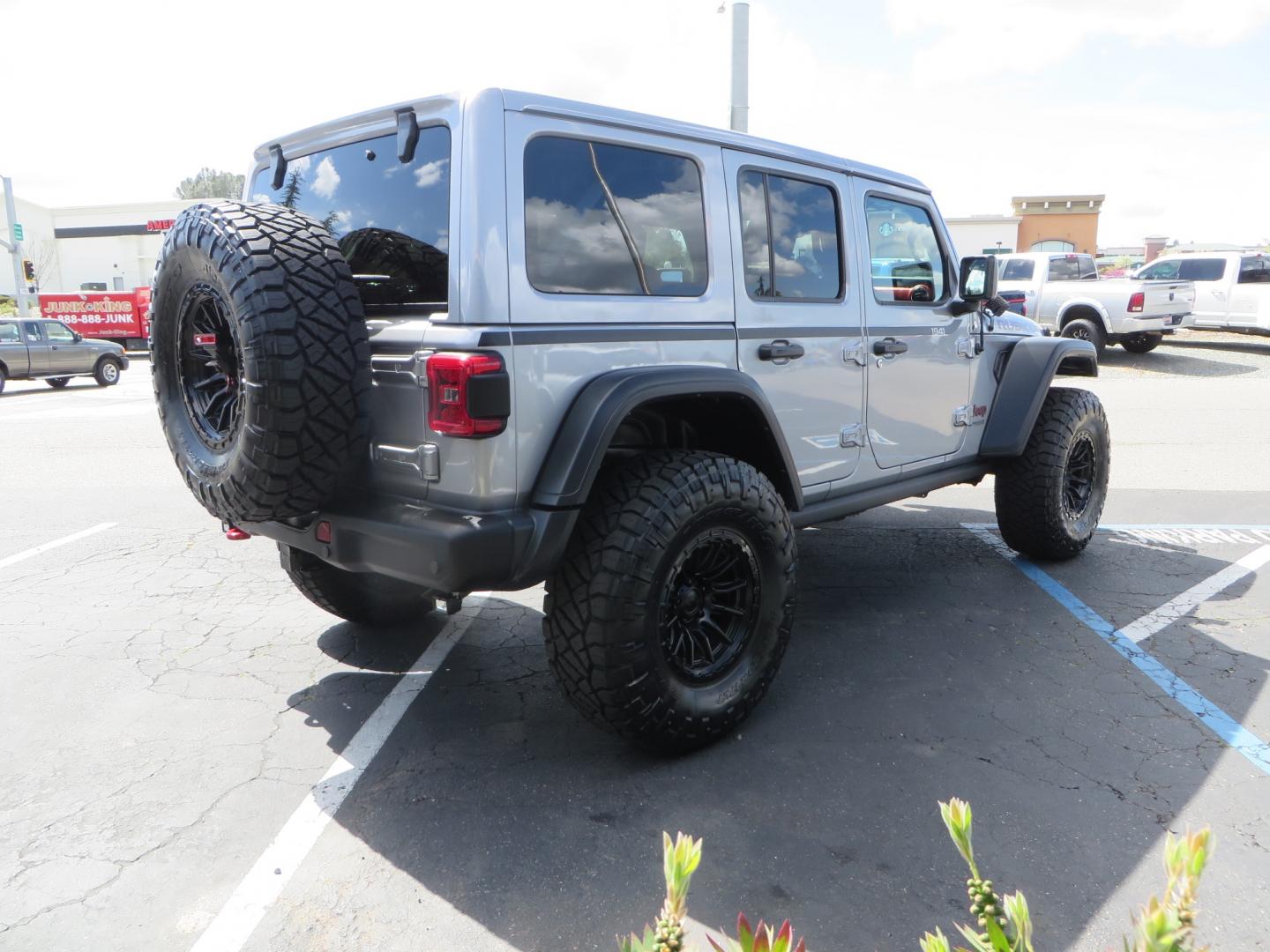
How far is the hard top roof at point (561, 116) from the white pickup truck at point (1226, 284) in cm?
1723

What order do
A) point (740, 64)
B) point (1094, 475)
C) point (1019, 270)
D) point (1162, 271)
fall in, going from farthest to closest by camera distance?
point (1162, 271) → point (1019, 270) → point (740, 64) → point (1094, 475)

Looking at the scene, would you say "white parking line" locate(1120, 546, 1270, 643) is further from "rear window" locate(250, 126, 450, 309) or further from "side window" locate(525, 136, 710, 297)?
"rear window" locate(250, 126, 450, 309)

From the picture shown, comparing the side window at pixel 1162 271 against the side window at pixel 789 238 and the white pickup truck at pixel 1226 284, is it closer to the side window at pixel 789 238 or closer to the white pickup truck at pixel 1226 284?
the white pickup truck at pixel 1226 284

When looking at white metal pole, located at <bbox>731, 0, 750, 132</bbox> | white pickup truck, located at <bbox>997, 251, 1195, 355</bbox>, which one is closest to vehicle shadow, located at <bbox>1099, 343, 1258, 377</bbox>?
white pickup truck, located at <bbox>997, 251, 1195, 355</bbox>

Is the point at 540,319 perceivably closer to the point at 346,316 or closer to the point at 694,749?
the point at 346,316

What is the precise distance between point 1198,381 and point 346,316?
15.2m

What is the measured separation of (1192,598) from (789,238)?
2.91 meters

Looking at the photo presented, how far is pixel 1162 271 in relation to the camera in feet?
60.8

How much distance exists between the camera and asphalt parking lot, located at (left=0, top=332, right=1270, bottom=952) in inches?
94.3

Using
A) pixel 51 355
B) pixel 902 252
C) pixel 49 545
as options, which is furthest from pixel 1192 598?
pixel 51 355

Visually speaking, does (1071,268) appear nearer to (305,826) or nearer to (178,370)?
(178,370)

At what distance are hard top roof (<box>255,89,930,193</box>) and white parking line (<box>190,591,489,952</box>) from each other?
2.15m

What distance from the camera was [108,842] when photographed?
2.71 metres

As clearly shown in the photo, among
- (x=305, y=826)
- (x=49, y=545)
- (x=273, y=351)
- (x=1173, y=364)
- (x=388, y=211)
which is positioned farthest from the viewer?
(x=1173, y=364)
